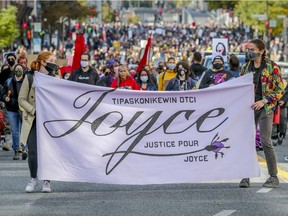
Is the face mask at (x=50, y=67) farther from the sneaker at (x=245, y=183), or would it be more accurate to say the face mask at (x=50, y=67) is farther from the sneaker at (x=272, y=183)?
Answer: the sneaker at (x=272, y=183)

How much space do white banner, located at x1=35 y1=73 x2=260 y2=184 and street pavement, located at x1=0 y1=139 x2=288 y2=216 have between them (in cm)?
24

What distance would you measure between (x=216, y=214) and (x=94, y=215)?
1113 mm

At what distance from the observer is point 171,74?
2284 cm

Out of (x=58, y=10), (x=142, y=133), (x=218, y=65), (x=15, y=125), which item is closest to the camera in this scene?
(x=142, y=133)

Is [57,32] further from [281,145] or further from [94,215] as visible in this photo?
[94,215]

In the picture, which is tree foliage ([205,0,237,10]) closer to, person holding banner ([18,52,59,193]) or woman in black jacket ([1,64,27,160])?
woman in black jacket ([1,64,27,160])

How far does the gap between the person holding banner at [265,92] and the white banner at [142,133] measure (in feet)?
0.56

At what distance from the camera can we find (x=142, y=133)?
43.7ft

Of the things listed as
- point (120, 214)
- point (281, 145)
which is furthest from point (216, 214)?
point (281, 145)

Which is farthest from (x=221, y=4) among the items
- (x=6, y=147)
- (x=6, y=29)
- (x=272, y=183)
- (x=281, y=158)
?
(x=272, y=183)

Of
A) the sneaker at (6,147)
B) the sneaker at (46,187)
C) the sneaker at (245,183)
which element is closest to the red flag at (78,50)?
the sneaker at (6,147)

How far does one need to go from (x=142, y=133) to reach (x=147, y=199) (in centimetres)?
98

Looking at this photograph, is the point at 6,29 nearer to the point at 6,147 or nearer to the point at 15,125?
the point at 6,147

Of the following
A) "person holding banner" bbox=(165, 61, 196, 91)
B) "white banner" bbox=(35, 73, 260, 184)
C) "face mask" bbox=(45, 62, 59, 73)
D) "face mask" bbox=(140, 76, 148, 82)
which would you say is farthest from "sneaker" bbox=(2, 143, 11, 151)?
"white banner" bbox=(35, 73, 260, 184)
